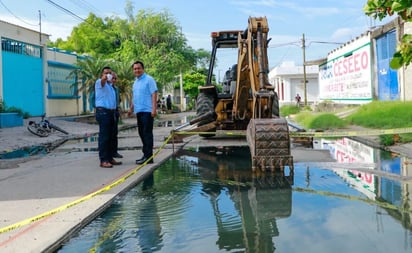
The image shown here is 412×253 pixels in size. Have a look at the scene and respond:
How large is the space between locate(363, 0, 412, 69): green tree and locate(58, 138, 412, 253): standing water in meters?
1.68

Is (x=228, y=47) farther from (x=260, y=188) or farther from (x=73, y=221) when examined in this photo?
(x=73, y=221)

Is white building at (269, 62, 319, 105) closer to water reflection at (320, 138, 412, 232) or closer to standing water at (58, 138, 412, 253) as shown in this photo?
water reflection at (320, 138, 412, 232)

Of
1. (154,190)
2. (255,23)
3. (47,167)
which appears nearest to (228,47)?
(255,23)

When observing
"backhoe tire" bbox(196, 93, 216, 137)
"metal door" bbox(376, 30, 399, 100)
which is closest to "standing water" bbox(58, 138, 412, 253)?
"backhoe tire" bbox(196, 93, 216, 137)

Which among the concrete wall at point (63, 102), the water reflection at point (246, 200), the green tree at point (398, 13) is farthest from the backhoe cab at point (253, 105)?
the concrete wall at point (63, 102)

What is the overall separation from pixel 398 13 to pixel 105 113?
6.42 meters

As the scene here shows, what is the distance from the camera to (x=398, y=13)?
290 cm

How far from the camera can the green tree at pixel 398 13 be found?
2674 mm

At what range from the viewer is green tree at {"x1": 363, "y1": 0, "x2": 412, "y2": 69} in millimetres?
2674

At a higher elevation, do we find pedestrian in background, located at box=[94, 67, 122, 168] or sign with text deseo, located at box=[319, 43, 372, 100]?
sign with text deseo, located at box=[319, 43, 372, 100]

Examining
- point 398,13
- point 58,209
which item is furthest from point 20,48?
point 398,13

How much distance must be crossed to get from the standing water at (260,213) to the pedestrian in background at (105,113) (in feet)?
3.47

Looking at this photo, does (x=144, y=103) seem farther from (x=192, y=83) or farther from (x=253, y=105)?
(x=192, y=83)

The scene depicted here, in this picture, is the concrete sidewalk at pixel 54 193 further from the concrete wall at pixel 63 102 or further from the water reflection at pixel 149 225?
the concrete wall at pixel 63 102
